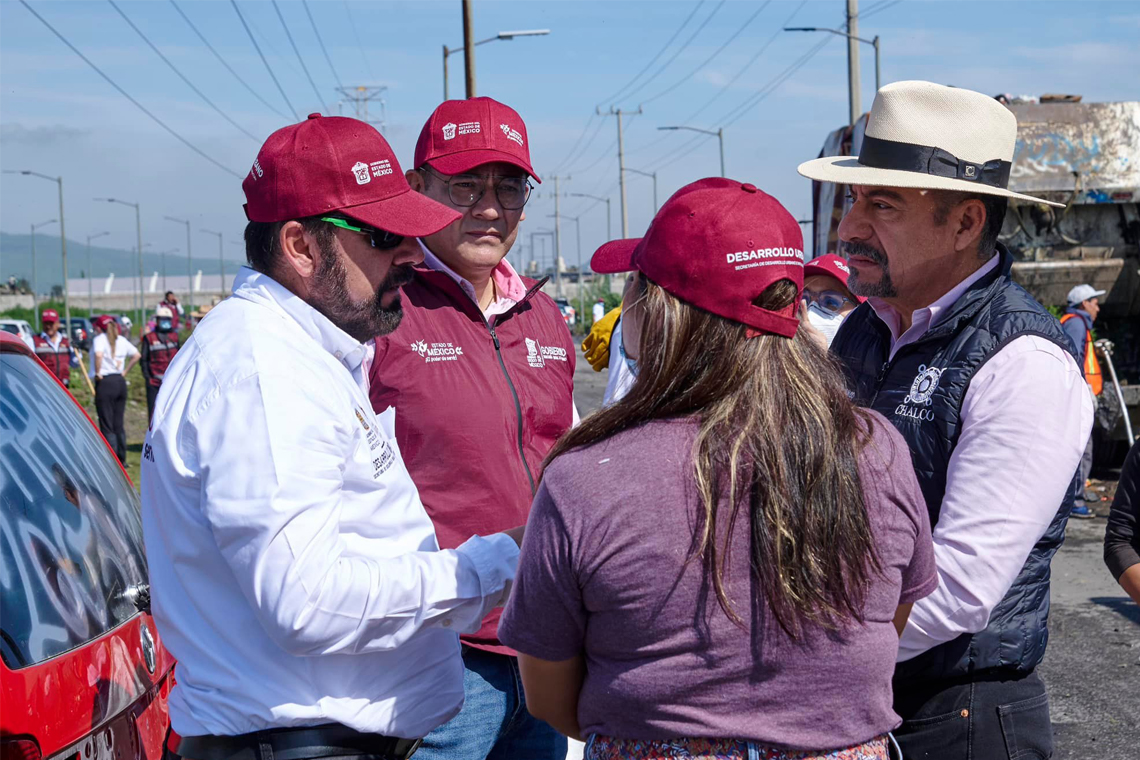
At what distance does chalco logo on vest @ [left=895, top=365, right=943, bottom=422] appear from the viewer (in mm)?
2326

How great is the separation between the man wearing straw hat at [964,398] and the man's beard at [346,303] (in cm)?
110

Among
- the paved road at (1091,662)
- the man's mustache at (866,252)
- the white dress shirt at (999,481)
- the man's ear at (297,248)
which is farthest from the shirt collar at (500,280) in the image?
the paved road at (1091,662)

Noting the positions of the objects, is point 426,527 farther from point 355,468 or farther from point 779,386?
point 779,386

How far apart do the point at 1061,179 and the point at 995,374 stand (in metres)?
8.23

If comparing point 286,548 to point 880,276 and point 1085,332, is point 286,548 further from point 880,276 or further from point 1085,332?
point 1085,332

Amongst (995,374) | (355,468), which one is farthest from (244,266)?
(995,374)

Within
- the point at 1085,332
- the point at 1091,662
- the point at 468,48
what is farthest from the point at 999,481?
the point at 468,48

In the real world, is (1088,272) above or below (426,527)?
above

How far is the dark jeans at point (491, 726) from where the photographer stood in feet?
8.27

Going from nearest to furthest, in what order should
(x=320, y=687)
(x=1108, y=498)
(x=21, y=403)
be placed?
(x=320, y=687) → (x=21, y=403) → (x=1108, y=498)

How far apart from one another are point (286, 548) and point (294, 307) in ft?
1.72

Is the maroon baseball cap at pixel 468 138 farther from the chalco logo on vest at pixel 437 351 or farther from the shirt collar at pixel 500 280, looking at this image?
the chalco logo on vest at pixel 437 351

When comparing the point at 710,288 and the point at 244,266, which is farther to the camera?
the point at 244,266

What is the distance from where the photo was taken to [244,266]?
221 centimetres
